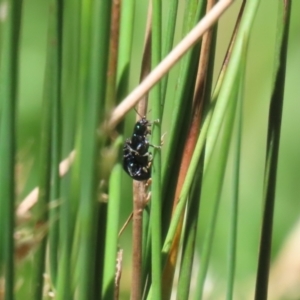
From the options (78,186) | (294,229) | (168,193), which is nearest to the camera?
(78,186)

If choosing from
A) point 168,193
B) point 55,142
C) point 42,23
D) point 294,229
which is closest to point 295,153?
point 294,229

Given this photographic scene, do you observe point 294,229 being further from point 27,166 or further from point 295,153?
point 27,166

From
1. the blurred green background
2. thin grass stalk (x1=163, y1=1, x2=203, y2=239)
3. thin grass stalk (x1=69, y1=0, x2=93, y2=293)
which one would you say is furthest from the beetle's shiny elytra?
the blurred green background

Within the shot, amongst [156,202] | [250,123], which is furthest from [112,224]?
[250,123]

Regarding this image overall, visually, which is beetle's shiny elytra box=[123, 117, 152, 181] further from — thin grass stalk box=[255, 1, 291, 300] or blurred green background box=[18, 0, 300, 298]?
blurred green background box=[18, 0, 300, 298]

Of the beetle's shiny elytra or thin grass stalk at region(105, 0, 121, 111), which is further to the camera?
the beetle's shiny elytra

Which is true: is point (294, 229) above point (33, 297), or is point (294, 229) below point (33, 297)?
above
